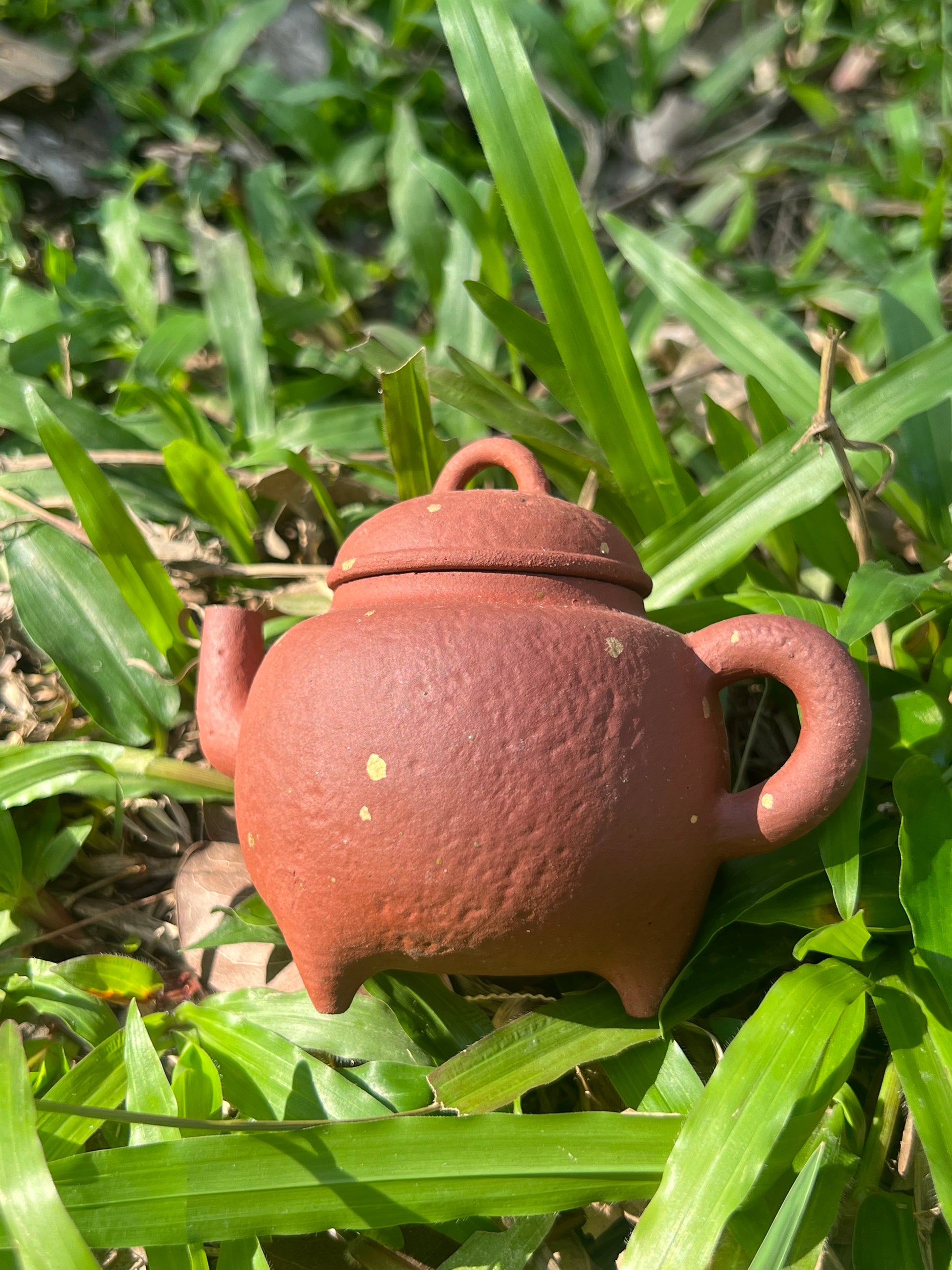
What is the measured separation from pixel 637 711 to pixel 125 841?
3.16ft

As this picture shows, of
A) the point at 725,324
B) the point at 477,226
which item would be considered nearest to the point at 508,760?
the point at 725,324

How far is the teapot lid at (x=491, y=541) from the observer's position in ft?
3.36

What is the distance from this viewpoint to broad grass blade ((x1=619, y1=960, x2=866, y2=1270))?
867mm

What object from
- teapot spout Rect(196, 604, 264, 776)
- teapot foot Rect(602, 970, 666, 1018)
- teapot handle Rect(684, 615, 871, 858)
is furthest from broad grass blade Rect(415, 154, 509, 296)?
teapot foot Rect(602, 970, 666, 1018)

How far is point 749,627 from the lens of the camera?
1.02 meters

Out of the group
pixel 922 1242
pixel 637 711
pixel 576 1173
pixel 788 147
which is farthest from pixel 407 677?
pixel 788 147

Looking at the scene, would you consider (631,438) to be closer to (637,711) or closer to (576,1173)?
(637,711)

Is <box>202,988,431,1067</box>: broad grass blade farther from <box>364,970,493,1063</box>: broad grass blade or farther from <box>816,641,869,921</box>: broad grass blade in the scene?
<box>816,641,869,921</box>: broad grass blade

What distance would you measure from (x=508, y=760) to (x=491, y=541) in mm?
254

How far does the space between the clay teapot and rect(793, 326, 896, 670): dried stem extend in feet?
0.87

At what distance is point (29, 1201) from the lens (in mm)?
883

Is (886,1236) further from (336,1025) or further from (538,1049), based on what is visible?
(336,1025)

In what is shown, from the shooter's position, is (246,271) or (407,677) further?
(246,271)

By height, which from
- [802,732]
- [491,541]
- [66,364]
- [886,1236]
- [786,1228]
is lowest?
[886,1236]
